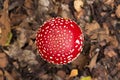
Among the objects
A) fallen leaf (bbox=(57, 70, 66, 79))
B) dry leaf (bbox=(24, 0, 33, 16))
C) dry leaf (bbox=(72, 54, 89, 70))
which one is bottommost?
fallen leaf (bbox=(57, 70, 66, 79))

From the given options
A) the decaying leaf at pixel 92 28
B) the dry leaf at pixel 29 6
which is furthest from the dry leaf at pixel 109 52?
the dry leaf at pixel 29 6

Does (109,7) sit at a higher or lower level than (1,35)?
higher

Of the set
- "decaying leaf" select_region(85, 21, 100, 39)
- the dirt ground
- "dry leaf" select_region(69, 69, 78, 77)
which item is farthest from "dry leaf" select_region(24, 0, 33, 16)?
"dry leaf" select_region(69, 69, 78, 77)

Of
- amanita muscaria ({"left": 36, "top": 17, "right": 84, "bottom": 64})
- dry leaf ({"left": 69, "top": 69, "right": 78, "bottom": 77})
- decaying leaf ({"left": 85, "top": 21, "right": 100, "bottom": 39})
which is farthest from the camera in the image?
decaying leaf ({"left": 85, "top": 21, "right": 100, "bottom": 39})

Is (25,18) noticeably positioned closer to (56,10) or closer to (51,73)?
(56,10)

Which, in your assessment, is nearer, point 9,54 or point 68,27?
point 68,27

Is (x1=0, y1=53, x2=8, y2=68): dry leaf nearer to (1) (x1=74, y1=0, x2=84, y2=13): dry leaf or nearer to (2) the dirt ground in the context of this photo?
(2) the dirt ground

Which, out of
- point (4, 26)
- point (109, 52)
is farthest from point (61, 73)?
point (4, 26)

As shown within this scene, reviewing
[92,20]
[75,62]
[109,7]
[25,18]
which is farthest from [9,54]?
[109,7]

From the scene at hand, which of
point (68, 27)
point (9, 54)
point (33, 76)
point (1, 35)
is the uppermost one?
point (68, 27)
